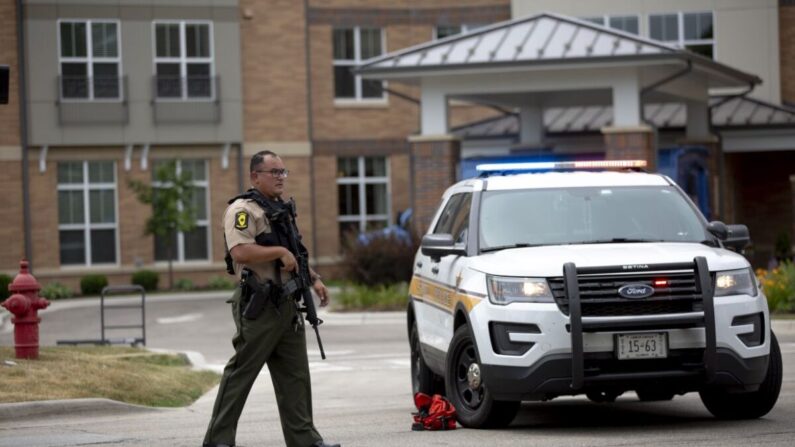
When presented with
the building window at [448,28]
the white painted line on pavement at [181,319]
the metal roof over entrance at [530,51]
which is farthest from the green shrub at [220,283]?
the metal roof over entrance at [530,51]

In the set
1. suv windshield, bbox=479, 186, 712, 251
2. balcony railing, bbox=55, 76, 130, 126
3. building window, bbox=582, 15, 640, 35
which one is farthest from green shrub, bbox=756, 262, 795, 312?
balcony railing, bbox=55, 76, 130, 126

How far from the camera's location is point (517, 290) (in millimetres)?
10398

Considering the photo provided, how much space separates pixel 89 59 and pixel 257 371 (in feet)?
98.4

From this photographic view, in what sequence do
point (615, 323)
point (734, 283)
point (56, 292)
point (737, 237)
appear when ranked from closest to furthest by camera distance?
point (615, 323), point (734, 283), point (737, 237), point (56, 292)

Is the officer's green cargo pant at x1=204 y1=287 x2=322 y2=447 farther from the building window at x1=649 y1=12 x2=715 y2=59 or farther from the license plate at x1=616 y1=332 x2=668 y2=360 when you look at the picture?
the building window at x1=649 y1=12 x2=715 y2=59

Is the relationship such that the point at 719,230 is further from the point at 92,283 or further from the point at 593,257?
the point at 92,283

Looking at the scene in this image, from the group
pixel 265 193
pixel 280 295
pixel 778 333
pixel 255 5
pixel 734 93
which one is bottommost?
pixel 778 333

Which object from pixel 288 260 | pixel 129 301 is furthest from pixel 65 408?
pixel 129 301

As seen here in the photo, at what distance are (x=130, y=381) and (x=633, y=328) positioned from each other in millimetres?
5832

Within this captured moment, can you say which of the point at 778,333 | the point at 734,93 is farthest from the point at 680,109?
the point at 778,333

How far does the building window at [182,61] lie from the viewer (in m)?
38.8

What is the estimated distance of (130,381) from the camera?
14.4 meters

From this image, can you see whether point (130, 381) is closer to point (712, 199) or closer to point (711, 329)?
point (711, 329)

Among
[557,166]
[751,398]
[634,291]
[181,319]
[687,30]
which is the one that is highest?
[687,30]
